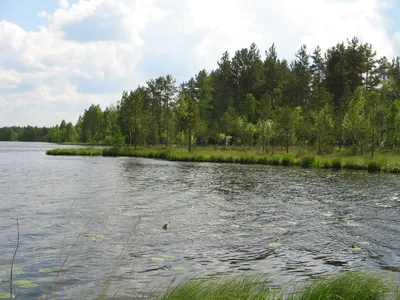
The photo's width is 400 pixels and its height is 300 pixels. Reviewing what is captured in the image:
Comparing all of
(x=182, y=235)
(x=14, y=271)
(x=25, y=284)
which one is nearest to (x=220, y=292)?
(x=25, y=284)

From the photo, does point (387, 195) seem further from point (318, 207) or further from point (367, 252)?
point (367, 252)

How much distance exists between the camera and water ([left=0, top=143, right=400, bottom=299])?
30.9ft

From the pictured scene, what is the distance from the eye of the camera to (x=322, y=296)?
21.7ft

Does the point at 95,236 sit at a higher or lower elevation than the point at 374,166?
lower

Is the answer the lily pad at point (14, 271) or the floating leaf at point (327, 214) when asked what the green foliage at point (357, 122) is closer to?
the floating leaf at point (327, 214)

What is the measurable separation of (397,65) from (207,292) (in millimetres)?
88724

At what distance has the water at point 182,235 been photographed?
30.9ft

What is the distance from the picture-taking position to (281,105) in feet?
299

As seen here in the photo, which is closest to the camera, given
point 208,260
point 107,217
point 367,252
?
point 208,260

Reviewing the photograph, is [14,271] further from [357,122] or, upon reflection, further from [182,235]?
[357,122]

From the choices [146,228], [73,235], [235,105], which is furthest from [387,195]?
[235,105]

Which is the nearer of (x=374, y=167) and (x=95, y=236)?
(x=95, y=236)

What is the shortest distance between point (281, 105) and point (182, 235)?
3217 inches

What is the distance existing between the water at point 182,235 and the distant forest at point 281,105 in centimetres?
3121
